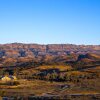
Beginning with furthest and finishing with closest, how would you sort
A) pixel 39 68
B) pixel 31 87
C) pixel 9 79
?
1. pixel 39 68
2. pixel 9 79
3. pixel 31 87

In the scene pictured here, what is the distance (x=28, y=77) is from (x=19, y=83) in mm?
17862

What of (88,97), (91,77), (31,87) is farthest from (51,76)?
(88,97)

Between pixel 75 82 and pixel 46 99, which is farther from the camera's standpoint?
pixel 75 82

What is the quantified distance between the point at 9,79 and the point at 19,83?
31.5 feet

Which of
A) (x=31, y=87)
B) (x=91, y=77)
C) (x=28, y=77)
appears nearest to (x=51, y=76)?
(x=28, y=77)

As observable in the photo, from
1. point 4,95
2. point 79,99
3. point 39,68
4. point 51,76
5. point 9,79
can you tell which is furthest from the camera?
point 39,68

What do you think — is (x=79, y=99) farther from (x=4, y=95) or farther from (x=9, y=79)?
(x=9, y=79)

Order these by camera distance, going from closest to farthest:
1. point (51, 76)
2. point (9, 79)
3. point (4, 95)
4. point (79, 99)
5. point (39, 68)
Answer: point (79, 99) < point (4, 95) < point (9, 79) < point (51, 76) < point (39, 68)

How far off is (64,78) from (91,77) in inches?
348

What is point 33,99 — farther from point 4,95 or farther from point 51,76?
point 51,76

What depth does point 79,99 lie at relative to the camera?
5625 centimetres

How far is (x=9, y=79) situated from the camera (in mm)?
95375

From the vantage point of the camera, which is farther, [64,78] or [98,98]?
[64,78]

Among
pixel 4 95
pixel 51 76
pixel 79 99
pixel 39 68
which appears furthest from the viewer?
pixel 39 68
